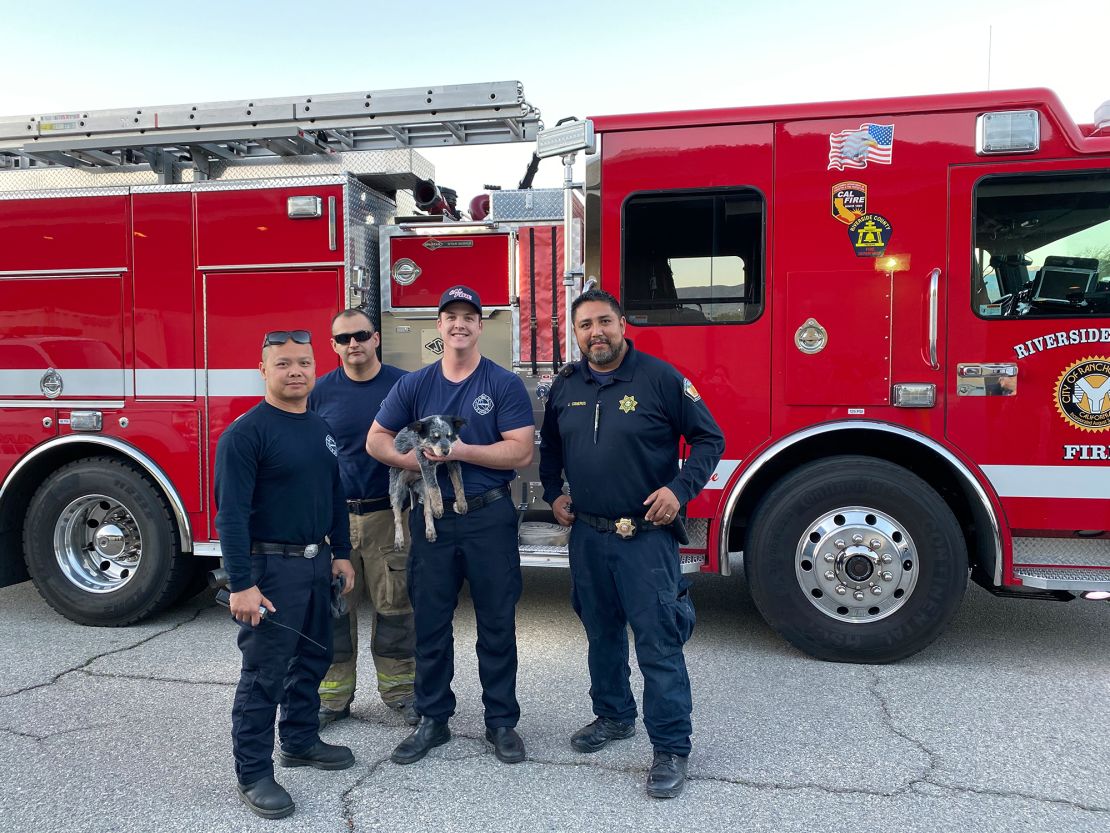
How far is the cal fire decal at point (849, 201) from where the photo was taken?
4320 mm

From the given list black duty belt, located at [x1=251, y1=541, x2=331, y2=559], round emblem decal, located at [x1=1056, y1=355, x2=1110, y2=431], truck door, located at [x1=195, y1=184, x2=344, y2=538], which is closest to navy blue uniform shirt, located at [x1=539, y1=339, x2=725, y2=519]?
black duty belt, located at [x1=251, y1=541, x2=331, y2=559]

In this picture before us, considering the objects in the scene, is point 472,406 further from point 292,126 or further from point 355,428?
point 292,126

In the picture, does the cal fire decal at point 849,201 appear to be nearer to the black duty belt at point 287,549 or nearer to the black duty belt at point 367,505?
→ the black duty belt at point 367,505

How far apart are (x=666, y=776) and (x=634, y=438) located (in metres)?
1.26

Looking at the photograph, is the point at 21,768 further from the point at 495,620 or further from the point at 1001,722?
the point at 1001,722

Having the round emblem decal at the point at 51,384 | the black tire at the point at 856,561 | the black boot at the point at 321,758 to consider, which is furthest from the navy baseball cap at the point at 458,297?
the round emblem decal at the point at 51,384

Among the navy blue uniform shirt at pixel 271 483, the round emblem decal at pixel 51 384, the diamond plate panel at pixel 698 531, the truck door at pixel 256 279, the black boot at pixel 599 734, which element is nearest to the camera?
the navy blue uniform shirt at pixel 271 483

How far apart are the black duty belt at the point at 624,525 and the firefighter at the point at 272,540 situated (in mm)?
1037

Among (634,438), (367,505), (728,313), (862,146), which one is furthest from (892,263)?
(367,505)

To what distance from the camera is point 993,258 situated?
425cm

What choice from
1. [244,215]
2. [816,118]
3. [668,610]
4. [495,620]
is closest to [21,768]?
[495,620]

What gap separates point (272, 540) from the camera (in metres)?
3.03

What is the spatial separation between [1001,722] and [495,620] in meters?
2.32

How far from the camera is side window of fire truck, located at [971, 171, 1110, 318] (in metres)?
4.18
